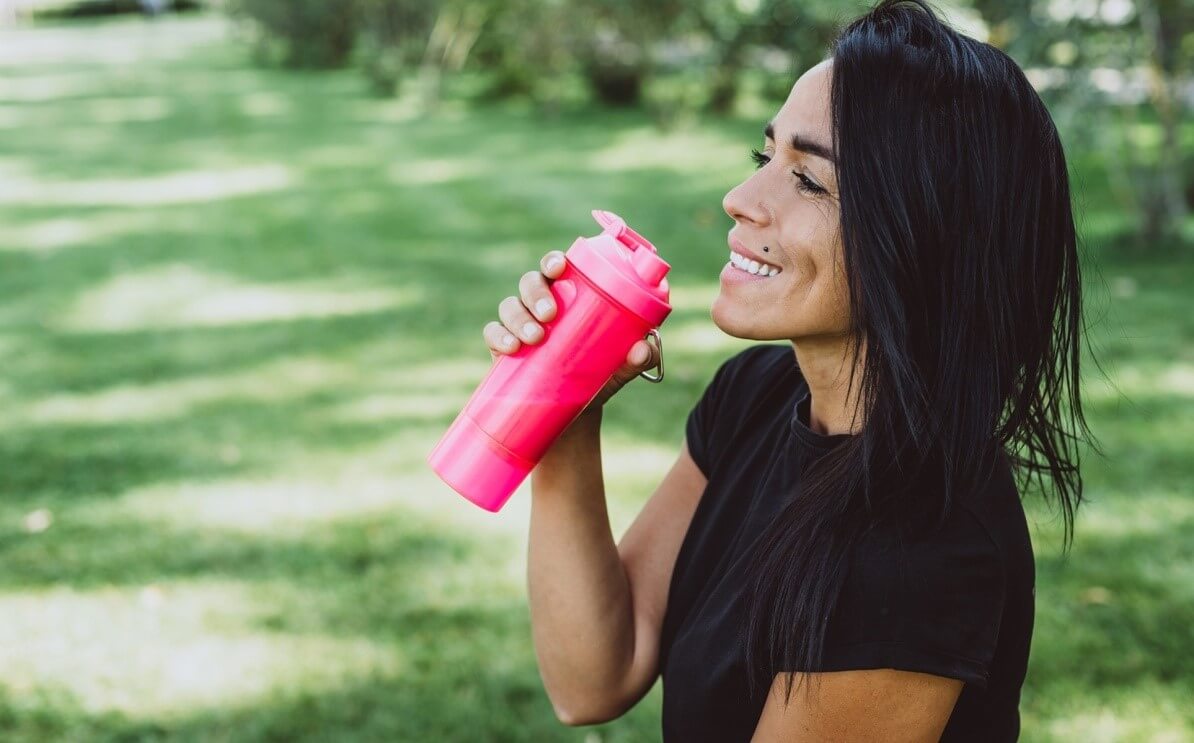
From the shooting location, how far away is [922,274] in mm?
1444

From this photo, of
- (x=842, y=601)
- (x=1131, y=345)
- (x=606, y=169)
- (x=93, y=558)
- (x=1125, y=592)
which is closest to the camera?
(x=842, y=601)

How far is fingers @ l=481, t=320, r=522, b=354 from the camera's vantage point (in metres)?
1.63

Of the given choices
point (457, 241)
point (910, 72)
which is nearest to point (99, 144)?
point (457, 241)

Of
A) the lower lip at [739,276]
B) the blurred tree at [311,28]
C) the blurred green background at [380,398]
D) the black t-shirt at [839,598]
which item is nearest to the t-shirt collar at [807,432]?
the black t-shirt at [839,598]

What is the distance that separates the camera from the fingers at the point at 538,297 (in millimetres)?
1587

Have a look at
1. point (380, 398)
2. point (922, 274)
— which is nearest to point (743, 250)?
point (922, 274)

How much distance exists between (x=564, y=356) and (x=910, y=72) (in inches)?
22.4

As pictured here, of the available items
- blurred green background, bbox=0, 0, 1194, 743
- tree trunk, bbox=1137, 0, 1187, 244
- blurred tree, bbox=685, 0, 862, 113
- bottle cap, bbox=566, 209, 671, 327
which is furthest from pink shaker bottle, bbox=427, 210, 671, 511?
blurred tree, bbox=685, 0, 862, 113

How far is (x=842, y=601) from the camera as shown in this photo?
1.40 meters

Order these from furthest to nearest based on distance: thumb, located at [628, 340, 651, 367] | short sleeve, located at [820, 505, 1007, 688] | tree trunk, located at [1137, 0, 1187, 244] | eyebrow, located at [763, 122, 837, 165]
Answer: tree trunk, located at [1137, 0, 1187, 244], thumb, located at [628, 340, 651, 367], eyebrow, located at [763, 122, 837, 165], short sleeve, located at [820, 505, 1007, 688]

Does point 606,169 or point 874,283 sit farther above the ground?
point 874,283

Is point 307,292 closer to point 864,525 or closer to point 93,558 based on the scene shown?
point 93,558

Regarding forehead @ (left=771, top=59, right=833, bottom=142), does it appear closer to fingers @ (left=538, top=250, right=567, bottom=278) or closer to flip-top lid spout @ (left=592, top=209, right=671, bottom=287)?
flip-top lid spout @ (left=592, top=209, right=671, bottom=287)

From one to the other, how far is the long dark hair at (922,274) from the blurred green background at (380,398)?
0.52 m
